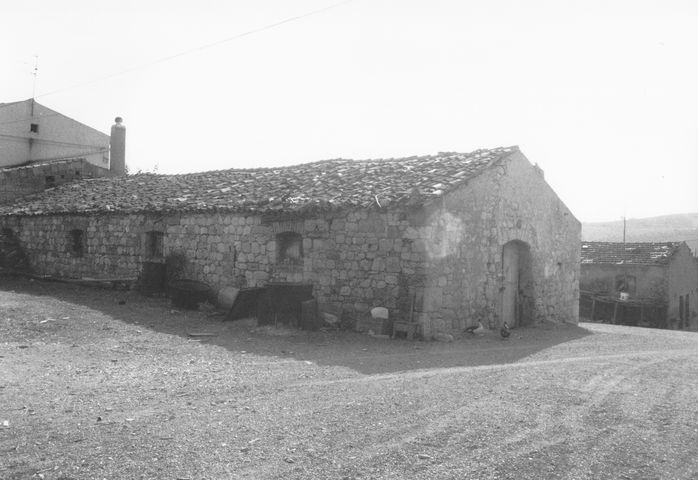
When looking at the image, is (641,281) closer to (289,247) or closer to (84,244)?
(289,247)

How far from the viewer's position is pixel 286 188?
48.1ft

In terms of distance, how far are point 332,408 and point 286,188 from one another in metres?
9.55

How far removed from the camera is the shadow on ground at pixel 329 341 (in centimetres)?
889

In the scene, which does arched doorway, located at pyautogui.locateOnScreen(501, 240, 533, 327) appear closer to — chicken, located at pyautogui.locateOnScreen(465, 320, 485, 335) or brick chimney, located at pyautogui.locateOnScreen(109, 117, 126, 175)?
chicken, located at pyautogui.locateOnScreen(465, 320, 485, 335)

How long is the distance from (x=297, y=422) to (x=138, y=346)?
17.3 ft

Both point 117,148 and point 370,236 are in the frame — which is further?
point 117,148

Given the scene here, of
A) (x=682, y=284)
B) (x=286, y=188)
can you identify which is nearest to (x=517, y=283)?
(x=286, y=188)

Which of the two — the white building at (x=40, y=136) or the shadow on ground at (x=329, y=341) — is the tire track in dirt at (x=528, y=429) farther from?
the white building at (x=40, y=136)

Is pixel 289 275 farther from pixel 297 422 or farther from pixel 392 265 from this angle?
pixel 297 422

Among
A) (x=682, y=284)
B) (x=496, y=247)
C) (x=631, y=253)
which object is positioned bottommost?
(x=682, y=284)

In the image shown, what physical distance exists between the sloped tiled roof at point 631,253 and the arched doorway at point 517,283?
1485 centimetres

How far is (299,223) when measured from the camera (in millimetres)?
12727

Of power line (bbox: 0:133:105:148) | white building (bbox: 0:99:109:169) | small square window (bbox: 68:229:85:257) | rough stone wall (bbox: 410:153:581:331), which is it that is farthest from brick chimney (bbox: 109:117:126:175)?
rough stone wall (bbox: 410:153:581:331)

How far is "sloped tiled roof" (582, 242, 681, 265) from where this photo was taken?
26.2 m
